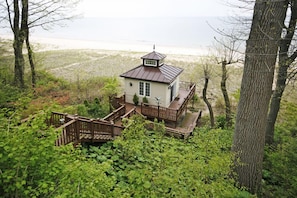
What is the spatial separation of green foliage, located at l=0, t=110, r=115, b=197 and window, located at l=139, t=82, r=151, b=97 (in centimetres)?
1036

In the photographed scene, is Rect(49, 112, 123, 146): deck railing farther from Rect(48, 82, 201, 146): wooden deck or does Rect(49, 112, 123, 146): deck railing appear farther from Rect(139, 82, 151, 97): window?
Rect(139, 82, 151, 97): window

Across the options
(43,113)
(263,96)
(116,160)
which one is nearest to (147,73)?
(116,160)

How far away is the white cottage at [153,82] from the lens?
41.9 ft

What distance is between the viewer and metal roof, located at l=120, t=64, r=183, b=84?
502 inches

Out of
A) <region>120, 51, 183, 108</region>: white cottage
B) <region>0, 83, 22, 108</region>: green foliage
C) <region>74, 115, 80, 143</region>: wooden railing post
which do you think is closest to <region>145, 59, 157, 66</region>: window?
<region>120, 51, 183, 108</region>: white cottage

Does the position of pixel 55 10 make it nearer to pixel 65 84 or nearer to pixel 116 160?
pixel 65 84

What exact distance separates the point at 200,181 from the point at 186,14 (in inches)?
5591

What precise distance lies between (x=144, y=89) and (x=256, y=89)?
902cm

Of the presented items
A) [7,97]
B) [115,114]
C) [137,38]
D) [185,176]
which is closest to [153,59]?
[115,114]

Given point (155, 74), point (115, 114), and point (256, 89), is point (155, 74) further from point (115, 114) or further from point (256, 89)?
point (256, 89)

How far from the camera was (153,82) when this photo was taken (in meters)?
12.9

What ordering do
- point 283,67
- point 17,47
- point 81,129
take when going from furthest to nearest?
point 17,47 → point 81,129 → point 283,67

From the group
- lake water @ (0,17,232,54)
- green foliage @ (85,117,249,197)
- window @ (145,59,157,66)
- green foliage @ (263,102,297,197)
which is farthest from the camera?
lake water @ (0,17,232,54)

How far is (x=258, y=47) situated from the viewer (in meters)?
4.43
